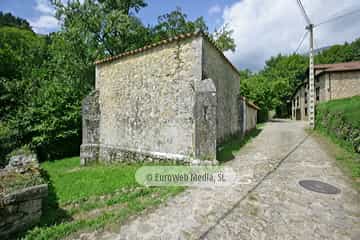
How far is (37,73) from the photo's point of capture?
12.8 metres

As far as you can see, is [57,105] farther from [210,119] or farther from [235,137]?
[235,137]

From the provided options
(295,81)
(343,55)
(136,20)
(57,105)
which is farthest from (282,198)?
(343,55)

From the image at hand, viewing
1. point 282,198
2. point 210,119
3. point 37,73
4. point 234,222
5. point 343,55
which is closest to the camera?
point 234,222

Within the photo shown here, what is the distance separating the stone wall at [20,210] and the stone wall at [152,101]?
13.1 feet

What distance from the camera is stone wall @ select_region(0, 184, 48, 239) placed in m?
2.49

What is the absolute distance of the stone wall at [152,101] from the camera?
593 centimetres

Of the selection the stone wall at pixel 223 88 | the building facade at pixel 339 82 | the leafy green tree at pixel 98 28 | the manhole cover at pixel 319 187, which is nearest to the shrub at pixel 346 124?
the manhole cover at pixel 319 187

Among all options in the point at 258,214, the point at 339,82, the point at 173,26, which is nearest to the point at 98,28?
the point at 173,26

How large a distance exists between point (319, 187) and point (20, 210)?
589 centimetres

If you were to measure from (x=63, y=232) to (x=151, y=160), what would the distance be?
4265mm

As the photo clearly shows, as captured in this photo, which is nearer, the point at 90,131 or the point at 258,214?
the point at 258,214

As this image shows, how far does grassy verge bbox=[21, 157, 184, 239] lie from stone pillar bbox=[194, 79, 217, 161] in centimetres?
175

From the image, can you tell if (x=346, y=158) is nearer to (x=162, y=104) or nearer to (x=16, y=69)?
(x=162, y=104)

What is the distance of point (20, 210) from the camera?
266 cm
